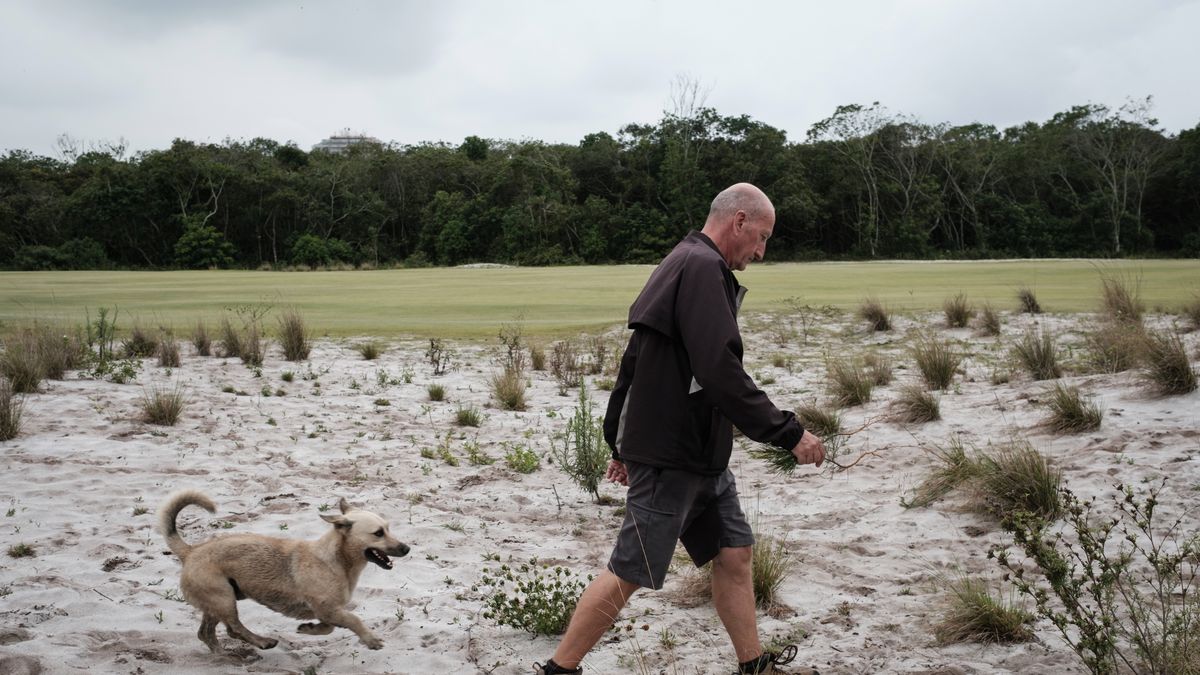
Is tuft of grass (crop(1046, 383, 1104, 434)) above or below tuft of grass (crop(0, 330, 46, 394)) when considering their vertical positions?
below

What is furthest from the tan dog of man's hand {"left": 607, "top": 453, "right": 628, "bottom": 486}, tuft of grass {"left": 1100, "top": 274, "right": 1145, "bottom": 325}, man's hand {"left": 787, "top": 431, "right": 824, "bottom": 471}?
tuft of grass {"left": 1100, "top": 274, "right": 1145, "bottom": 325}

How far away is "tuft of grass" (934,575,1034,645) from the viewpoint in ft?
14.7

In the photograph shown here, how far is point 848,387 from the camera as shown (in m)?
9.80

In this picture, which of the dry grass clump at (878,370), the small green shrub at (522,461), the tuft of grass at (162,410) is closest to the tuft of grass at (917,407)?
the dry grass clump at (878,370)

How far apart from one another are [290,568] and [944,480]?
4.64m

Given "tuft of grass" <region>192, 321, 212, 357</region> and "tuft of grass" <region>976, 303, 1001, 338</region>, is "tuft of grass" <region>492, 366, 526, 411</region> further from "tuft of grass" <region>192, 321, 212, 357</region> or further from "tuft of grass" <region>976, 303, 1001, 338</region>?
"tuft of grass" <region>976, 303, 1001, 338</region>

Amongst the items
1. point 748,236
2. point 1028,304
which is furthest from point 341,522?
point 1028,304

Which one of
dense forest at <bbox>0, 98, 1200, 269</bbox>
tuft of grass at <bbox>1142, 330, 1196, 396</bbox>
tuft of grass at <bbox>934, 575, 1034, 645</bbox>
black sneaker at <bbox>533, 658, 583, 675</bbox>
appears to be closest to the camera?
black sneaker at <bbox>533, 658, 583, 675</bbox>

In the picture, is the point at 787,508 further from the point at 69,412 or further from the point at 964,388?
the point at 69,412

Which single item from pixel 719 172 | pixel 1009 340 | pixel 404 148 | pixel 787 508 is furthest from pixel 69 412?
pixel 404 148

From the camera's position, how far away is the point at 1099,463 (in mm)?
6840

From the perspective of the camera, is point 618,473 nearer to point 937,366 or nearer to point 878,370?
point 937,366

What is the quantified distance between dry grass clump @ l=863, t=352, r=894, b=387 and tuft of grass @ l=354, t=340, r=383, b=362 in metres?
6.92

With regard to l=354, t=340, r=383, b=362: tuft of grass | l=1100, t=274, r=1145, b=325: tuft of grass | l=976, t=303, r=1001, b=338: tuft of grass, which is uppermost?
l=1100, t=274, r=1145, b=325: tuft of grass
